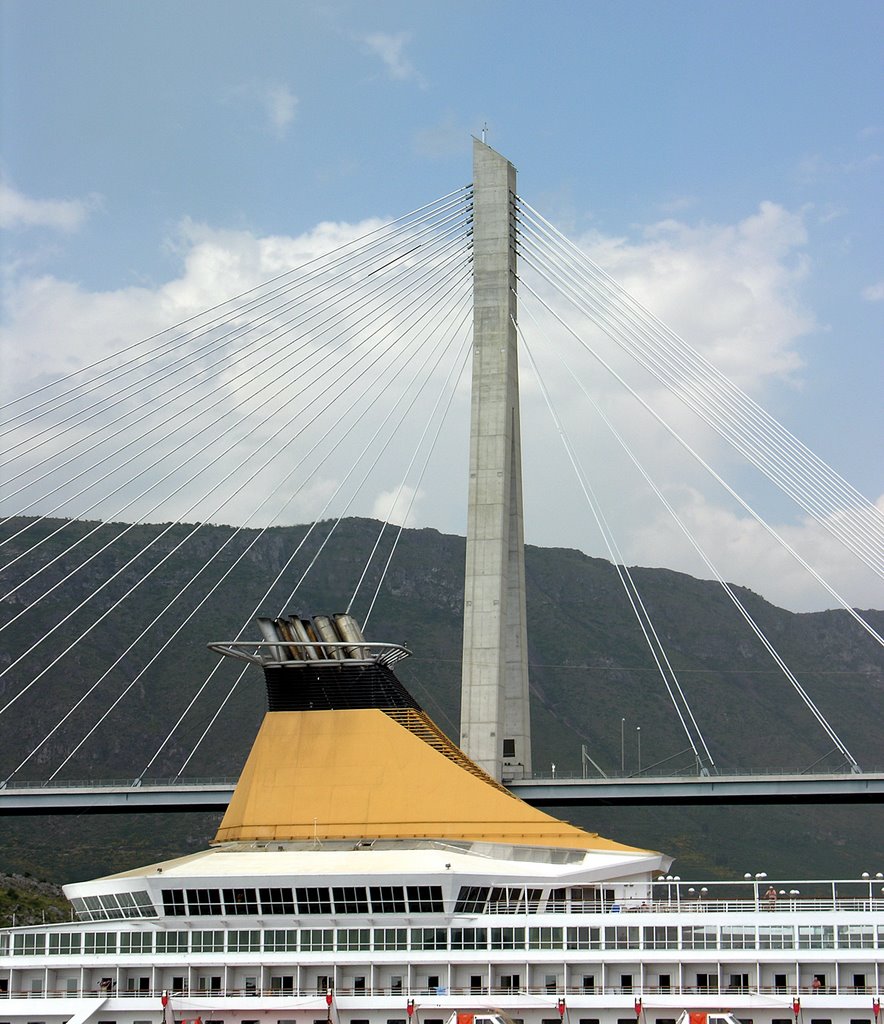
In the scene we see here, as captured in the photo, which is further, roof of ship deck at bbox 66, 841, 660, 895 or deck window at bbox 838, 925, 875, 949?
roof of ship deck at bbox 66, 841, 660, 895

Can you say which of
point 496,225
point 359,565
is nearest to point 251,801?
point 496,225

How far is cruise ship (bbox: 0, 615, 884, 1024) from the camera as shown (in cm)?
3353

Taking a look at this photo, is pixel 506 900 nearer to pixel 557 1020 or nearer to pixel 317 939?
pixel 557 1020

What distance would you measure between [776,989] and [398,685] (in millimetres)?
12160

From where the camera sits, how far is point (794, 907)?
34.4m

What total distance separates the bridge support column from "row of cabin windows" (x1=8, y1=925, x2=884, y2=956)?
797 inches

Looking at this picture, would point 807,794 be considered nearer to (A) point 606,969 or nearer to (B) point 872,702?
(A) point 606,969

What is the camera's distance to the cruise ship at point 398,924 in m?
33.5

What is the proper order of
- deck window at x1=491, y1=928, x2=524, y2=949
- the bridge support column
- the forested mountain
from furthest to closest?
the forested mountain, the bridge support column, deck window at x1=491, y1=928, x2=524, y2=949

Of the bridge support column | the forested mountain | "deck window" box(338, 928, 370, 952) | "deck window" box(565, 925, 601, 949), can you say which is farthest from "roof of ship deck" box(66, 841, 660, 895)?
the forested mountain

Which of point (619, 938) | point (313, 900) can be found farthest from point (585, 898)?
point (313, 900)

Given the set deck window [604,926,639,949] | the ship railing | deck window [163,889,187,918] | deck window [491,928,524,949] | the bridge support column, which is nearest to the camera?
the ship railing

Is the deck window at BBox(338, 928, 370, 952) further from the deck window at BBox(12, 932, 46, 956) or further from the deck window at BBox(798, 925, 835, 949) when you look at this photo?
the deck window at BBox(798, 925, 835, 949)

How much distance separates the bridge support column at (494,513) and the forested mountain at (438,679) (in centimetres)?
5676
